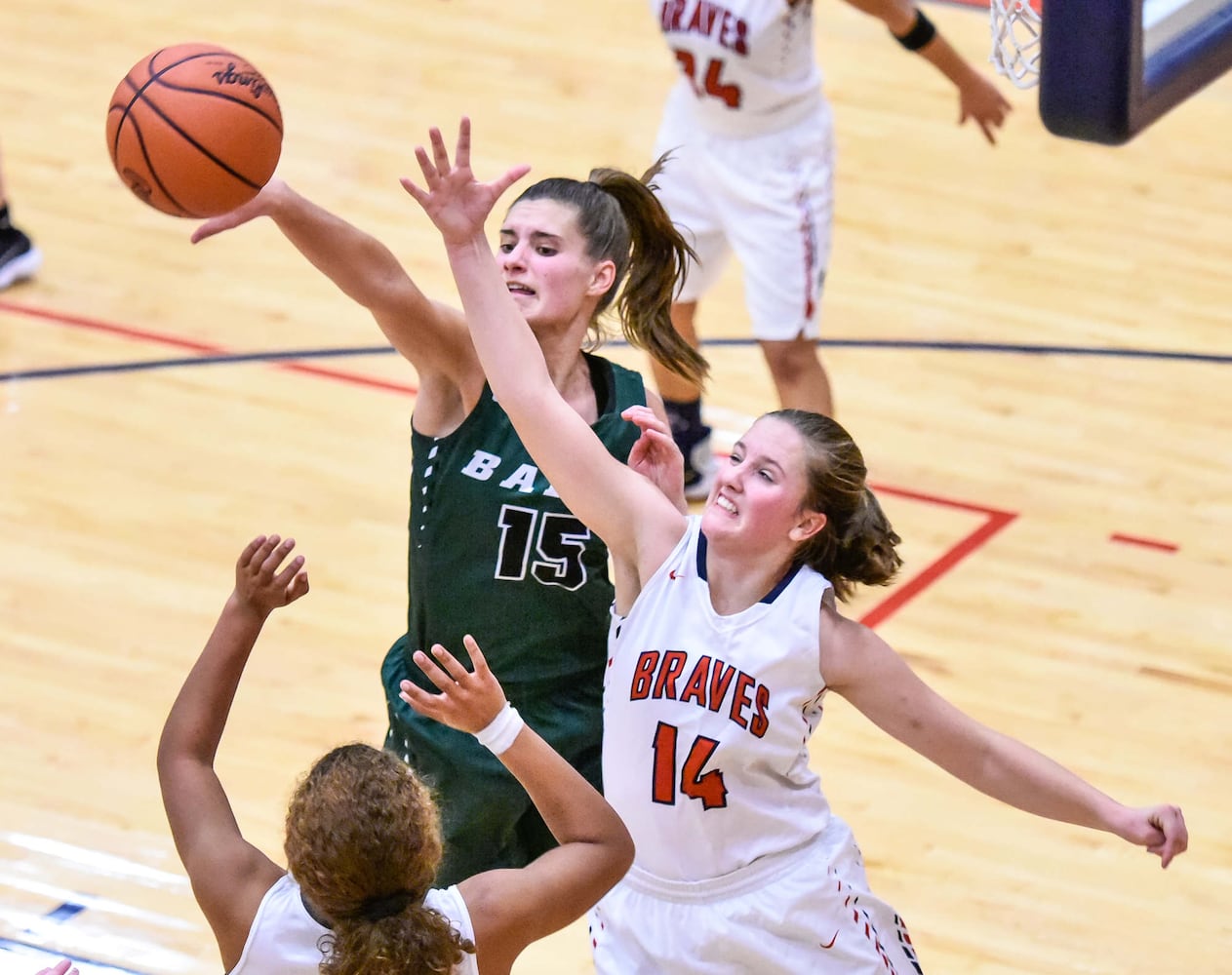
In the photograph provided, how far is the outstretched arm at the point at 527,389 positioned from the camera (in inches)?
123

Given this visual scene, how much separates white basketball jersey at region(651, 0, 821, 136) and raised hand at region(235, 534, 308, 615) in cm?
331

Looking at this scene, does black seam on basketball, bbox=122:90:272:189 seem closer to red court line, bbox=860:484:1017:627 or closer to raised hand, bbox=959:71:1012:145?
red court line, bbox=860:484:1017:627

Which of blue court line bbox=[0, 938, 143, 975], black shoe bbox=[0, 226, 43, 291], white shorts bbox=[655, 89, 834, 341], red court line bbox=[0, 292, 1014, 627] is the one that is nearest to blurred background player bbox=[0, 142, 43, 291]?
black shoe bbox=[0, 226, 43, 291]

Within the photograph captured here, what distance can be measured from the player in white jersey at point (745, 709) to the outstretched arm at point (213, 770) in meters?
0.50

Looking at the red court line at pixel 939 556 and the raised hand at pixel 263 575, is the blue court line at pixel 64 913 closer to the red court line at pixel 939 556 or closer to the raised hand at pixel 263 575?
the raised hand at pixel 263 575

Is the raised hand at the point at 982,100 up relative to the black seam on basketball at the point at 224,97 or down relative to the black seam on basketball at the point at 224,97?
down

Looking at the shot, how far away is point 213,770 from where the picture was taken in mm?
3090

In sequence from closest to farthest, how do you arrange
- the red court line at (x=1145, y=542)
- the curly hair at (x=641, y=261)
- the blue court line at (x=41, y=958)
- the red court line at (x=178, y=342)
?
the curly hair at (x=641, y=261), the blue court line at (x=41, y=958), the red court line at (x=1145, y=542), the red court line at (x=178, y=342)

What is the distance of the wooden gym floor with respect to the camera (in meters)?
4.84

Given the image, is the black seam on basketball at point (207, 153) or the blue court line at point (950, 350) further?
the blue court line at point (950, 350)

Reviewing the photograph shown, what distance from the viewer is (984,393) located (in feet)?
23.2

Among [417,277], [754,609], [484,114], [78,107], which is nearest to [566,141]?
[484,114]

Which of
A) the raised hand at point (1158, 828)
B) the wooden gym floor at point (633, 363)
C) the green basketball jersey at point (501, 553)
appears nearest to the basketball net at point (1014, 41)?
the green basketball jersey at point (501, 553)

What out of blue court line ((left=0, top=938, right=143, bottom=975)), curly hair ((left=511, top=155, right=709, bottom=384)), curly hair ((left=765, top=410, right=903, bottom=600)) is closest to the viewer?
curly hair ((left=765, top=410, right=903, bottom=600))
